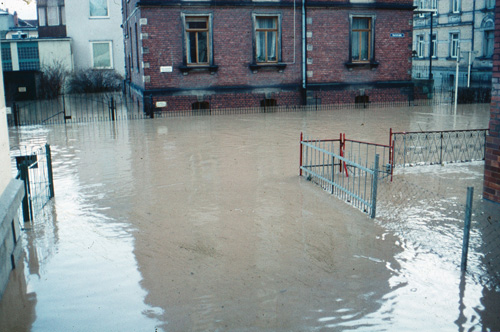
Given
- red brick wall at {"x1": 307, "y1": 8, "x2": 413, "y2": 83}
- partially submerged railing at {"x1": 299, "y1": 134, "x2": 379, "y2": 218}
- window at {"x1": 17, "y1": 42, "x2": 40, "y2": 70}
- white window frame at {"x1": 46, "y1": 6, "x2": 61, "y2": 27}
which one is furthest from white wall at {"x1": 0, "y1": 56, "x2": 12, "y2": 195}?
white window frame at {"x1": 46, "y1": 6, "x2": 61, "y2": 27}

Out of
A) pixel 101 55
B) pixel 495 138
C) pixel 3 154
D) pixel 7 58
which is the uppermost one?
pixel 101 55

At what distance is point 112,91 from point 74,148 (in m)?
Result: 25.6

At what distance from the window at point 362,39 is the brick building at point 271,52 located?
49 millimetres

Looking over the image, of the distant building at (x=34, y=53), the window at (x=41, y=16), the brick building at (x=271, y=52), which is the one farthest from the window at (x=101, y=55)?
the brick building at (x=271, y=52)

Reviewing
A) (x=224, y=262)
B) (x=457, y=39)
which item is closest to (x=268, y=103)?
(x=224, y=262)

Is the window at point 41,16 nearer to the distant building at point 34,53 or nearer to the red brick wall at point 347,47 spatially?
the distant building at point 34,53

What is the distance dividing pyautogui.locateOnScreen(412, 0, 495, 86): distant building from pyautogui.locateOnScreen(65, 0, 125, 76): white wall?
22.0 m

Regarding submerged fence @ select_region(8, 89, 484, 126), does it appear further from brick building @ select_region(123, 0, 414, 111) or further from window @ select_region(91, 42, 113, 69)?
window @ select_region(91, 42, 113, 69)

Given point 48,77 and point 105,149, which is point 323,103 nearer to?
point 105,149

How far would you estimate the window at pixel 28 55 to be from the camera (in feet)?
124

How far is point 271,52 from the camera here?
1011 inches

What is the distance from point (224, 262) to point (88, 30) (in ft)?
123

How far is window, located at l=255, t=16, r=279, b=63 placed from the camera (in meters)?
25.3

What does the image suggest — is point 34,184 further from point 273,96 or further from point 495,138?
point 273,96
